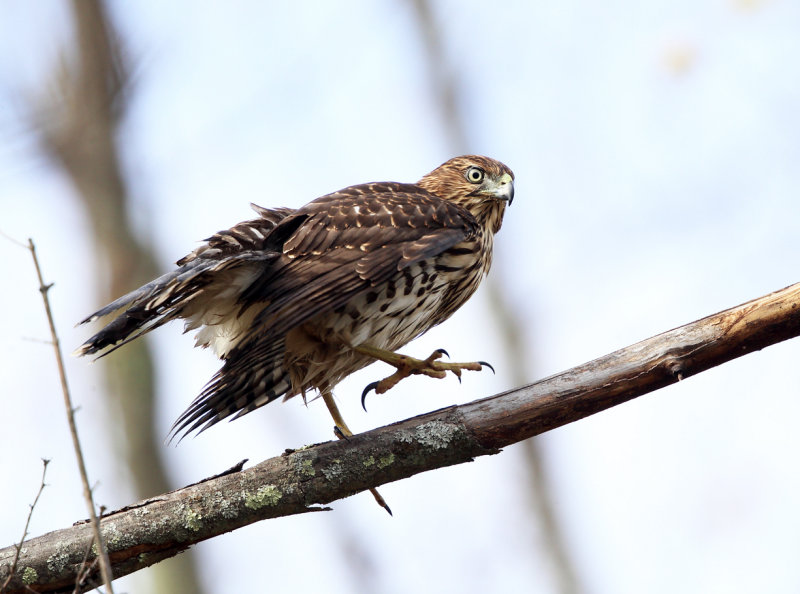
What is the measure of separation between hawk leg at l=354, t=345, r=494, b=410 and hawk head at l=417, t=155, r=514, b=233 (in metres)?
1.23

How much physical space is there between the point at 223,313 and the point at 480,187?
165cm

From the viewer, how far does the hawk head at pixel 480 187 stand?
16.2ft

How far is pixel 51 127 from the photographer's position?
23.3ft

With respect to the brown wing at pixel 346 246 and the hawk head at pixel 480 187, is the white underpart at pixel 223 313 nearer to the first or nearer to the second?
the brown wing at pixel 346 246

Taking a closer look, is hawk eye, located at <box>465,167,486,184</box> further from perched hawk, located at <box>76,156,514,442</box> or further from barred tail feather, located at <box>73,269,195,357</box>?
barred tail feather, located at <box>73,269,195,357</box>

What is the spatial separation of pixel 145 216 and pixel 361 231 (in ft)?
13.3

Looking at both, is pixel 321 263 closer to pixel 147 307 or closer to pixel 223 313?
pixel 223 313

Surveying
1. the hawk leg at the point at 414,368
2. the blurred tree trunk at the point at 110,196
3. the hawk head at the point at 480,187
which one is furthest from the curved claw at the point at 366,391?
the blurred tree trunk at the point at 110,196

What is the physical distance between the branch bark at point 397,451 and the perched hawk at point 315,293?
523mm

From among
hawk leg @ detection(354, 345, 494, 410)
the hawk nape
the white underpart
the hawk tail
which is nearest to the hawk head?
the hawk nape

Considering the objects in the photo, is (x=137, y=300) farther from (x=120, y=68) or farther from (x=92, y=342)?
(x=120, y=68)

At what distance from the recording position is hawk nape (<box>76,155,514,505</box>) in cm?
377

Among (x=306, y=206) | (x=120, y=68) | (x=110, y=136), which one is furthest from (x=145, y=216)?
(x=306, y=206)

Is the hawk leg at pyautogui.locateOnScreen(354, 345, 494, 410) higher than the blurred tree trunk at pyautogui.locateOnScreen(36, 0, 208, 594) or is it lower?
lower
